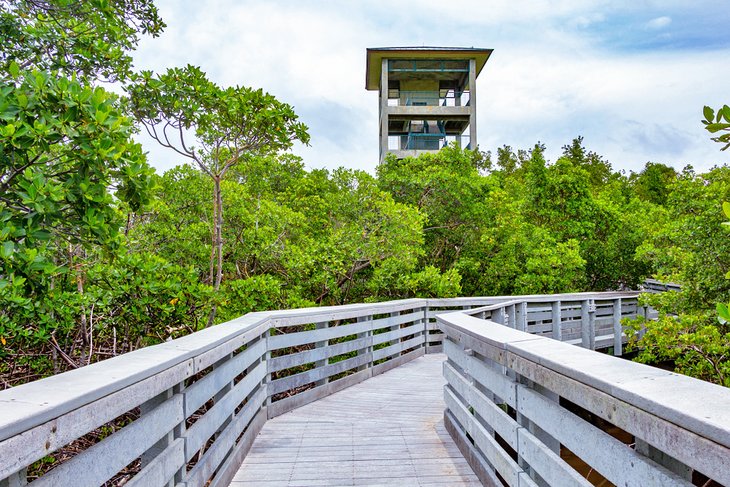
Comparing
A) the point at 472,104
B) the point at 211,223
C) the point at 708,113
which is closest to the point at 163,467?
the point at 708,113

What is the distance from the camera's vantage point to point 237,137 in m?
7.27

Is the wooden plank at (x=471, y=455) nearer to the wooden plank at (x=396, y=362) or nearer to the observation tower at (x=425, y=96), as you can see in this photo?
the wooden plank at (x=396, y=362)

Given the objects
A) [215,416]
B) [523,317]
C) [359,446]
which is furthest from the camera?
[523,317]

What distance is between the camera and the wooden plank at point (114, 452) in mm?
1602

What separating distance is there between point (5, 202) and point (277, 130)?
424 centimetres

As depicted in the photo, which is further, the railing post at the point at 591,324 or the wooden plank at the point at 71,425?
the railing post at the point at 591,324

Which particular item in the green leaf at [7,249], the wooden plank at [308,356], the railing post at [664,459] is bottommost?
the wooden plank at [308,356]

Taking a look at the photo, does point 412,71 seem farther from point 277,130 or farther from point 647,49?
point 277,130

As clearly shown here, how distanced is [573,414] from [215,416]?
1971 mm

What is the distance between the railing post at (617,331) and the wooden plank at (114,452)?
10.0m

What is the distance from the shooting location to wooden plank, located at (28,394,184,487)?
1.60m

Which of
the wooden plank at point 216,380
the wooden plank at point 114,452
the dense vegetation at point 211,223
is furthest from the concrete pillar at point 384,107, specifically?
the wooden plank at point 114,452

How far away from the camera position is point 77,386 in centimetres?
181

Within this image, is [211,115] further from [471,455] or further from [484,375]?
[471,455]
